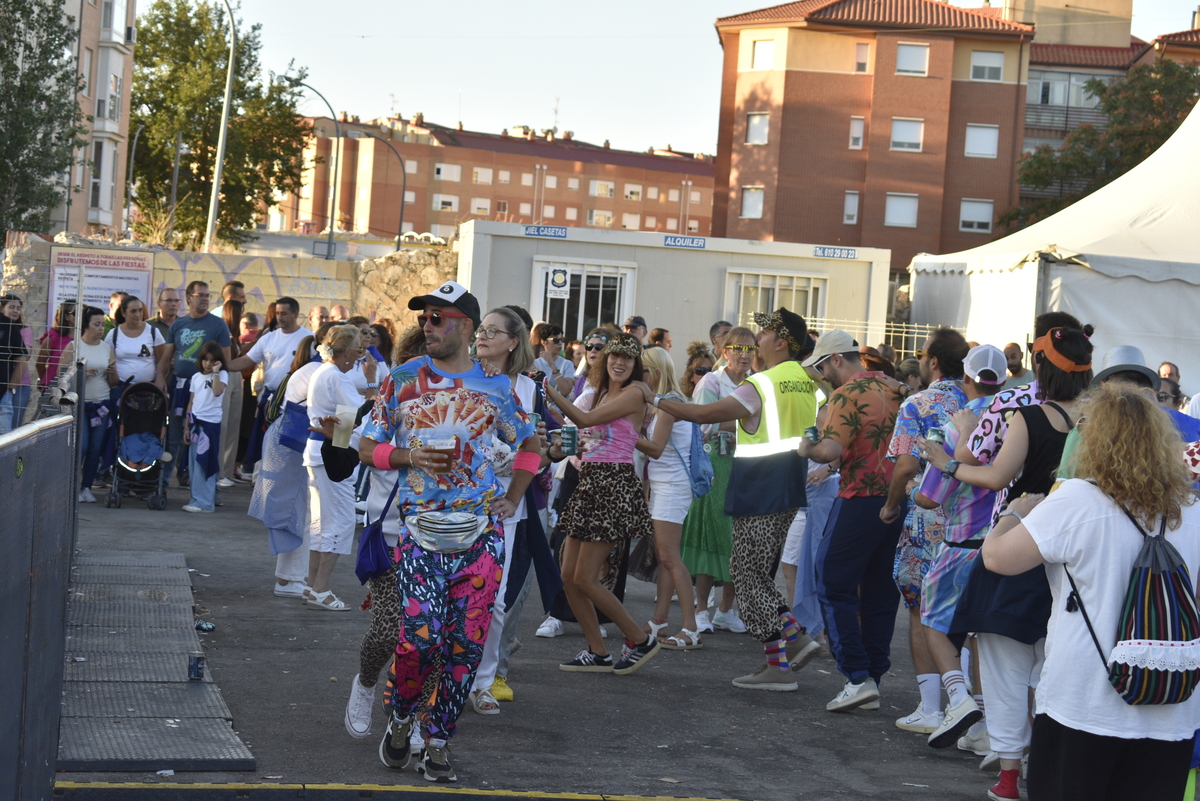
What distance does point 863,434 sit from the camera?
22.1 feet

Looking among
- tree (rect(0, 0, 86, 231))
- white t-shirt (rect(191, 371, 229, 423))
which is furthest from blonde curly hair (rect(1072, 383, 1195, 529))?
tree (rect(0, 0, 86, 231))

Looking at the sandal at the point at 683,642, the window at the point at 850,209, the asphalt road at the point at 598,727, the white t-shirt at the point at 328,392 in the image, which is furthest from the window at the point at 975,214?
the white t-shirt at the point at 328,392

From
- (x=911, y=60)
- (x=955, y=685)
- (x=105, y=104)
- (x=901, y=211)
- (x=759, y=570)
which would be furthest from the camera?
(x=105, y=104)

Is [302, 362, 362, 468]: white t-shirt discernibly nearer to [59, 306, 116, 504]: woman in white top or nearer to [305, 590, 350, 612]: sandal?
[305, 590, 350, 612]: sandal

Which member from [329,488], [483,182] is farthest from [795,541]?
[483,182]

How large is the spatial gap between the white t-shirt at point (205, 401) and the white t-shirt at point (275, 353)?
463mm

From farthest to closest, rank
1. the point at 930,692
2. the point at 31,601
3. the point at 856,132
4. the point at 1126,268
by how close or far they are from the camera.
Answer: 1. the point at 856,132
2. the point at 1126,268
3. the point at 930,692
4. the point at 31,601

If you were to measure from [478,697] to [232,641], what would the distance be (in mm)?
1882

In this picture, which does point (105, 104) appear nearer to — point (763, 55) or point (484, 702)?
point (763, 55)

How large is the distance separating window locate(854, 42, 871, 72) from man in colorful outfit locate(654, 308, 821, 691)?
45.0m

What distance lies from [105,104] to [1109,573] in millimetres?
58228

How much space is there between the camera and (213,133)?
58.3m

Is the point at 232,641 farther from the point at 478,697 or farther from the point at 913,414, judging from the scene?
the point at 913,414

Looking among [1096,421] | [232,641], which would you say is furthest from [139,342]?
[1096,421]
